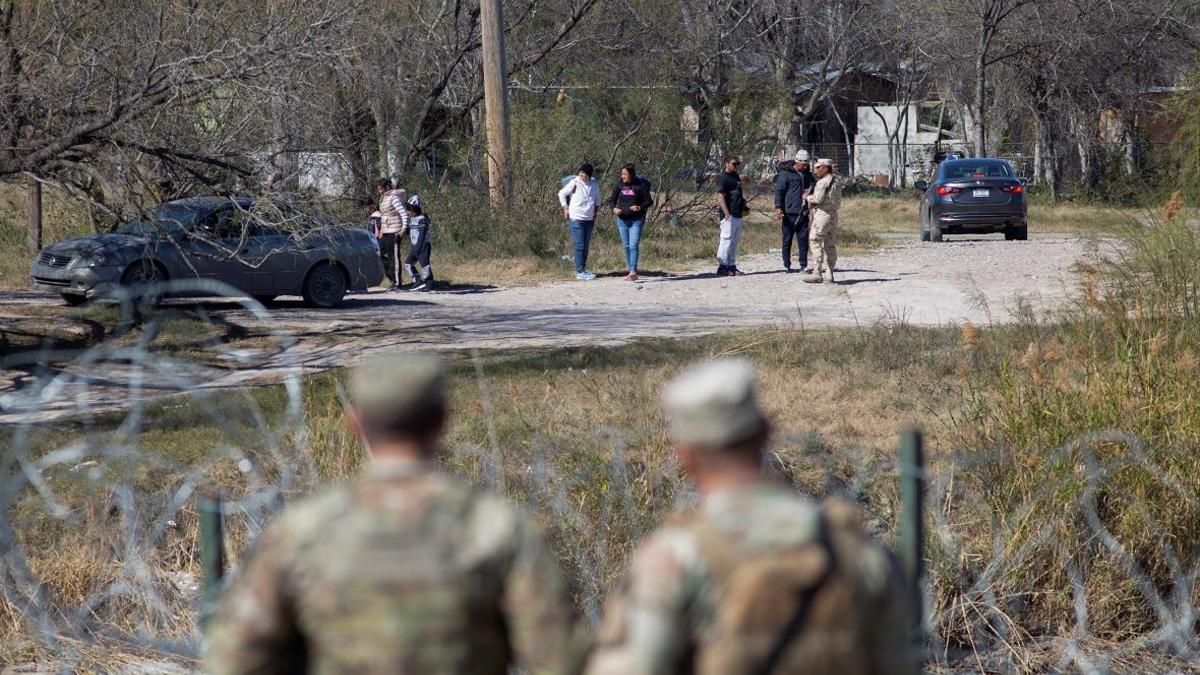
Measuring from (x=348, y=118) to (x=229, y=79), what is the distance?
1036cm

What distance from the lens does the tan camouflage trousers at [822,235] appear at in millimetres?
17177

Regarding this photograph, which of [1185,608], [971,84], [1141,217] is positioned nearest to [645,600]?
[1185,608]

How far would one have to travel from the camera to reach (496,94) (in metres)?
21.5

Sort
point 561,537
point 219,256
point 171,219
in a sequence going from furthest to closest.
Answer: point 219,256, point 171,219, point 561,537

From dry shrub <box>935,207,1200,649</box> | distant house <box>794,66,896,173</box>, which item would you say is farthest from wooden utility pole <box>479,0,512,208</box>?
distant house <box>794,66,896,173</box>

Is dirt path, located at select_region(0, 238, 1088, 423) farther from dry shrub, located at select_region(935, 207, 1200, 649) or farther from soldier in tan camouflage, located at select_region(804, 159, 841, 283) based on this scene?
dry shrub, located at select_region(935, 207, 1200, 649)

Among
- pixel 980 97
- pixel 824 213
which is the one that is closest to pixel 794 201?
pixel 824 213

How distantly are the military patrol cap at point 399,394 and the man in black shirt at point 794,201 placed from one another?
636 inches

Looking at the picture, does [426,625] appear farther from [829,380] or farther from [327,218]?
[327,218]

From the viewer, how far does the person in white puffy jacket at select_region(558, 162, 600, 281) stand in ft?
60.9

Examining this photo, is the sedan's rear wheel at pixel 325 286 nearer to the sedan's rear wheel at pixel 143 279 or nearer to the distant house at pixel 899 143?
the sedan's rear wheel at pixel 143 279

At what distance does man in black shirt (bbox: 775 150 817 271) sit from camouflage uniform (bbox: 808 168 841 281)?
3.41ft

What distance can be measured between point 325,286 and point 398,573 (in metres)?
14.6

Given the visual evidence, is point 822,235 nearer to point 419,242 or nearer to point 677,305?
point 677,305
